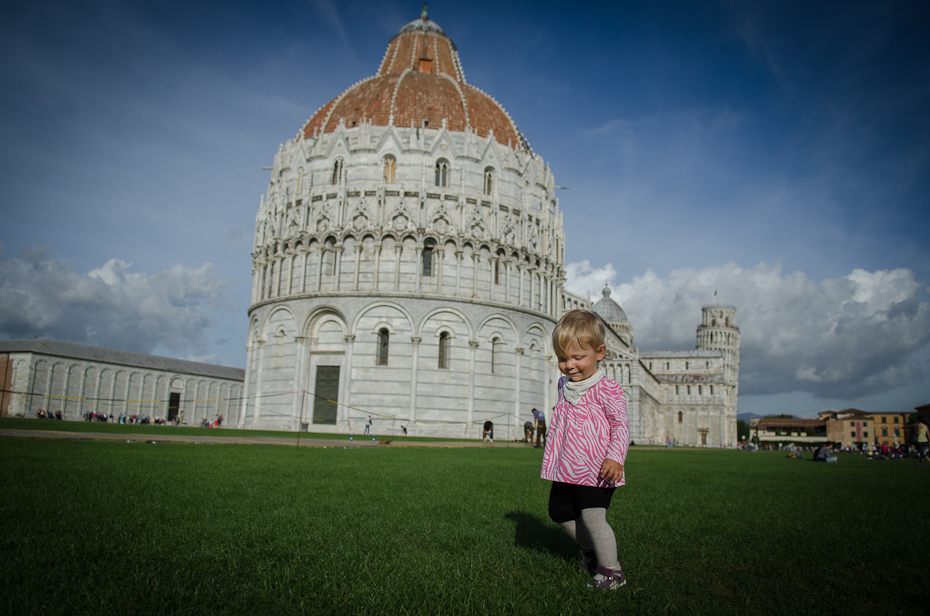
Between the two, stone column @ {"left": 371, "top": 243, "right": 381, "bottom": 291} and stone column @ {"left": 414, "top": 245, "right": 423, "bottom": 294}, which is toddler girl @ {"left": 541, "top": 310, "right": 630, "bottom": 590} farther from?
stone column @ {"left": 371, "top": 243, "right": 381, "bottom": 291}

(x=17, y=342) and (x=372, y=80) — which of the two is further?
(x=17, y=342)

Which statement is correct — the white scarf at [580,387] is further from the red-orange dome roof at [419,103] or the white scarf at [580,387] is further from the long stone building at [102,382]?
the long stone building at [102,382]

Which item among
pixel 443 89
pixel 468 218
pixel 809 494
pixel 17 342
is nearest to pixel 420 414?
pixel 468 218

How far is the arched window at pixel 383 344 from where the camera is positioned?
35469 mm

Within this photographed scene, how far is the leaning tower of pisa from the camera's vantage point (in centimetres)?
12312

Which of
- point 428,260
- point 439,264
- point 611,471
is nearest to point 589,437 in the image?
point 611,471

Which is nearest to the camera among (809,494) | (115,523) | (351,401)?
(115,523)

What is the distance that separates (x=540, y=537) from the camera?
4926 mm

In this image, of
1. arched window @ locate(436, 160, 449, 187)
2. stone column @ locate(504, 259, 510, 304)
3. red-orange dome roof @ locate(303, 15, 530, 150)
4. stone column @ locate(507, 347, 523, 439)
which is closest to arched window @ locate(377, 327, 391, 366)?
stone column @ locate(504, 259, 510, 304)

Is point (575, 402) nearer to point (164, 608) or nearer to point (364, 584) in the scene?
point (364, 584)

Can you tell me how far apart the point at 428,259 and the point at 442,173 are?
578 centimetres

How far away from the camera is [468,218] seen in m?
37.3

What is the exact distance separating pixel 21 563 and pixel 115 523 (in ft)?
3.73

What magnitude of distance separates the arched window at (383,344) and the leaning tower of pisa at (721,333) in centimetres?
10218
